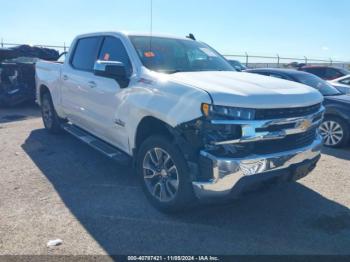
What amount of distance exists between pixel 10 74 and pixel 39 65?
418cm

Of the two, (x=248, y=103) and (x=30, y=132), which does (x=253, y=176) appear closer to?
(x=248, y=103)

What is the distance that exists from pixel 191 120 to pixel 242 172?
2.12ft

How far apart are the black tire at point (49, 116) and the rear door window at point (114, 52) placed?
234cm

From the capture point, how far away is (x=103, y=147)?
15.2 feet

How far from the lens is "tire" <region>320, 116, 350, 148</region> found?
6469 millimetres

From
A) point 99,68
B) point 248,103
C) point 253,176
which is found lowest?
point 253,176

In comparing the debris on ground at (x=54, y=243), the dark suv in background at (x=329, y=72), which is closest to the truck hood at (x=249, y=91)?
the debris on ground at (x=54, y=243)

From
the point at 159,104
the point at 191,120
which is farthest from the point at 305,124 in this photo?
the point at 159,104

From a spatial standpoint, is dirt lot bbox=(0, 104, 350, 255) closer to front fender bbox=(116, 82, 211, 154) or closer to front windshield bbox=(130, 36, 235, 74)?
front fender bbox=(116, 82, 211, 154)

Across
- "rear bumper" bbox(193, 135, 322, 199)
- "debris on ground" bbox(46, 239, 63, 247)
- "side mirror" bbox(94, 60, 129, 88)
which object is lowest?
"debris on ground" bbox(46, 239, 63, 247)

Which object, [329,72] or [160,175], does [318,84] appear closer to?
[160,175]

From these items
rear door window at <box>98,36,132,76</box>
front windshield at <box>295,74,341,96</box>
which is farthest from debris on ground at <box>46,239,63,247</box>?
front windshield at <box>295,74,341,96</box>

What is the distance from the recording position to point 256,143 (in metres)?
3.13

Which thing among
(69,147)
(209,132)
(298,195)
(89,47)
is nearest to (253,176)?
(209,132)
